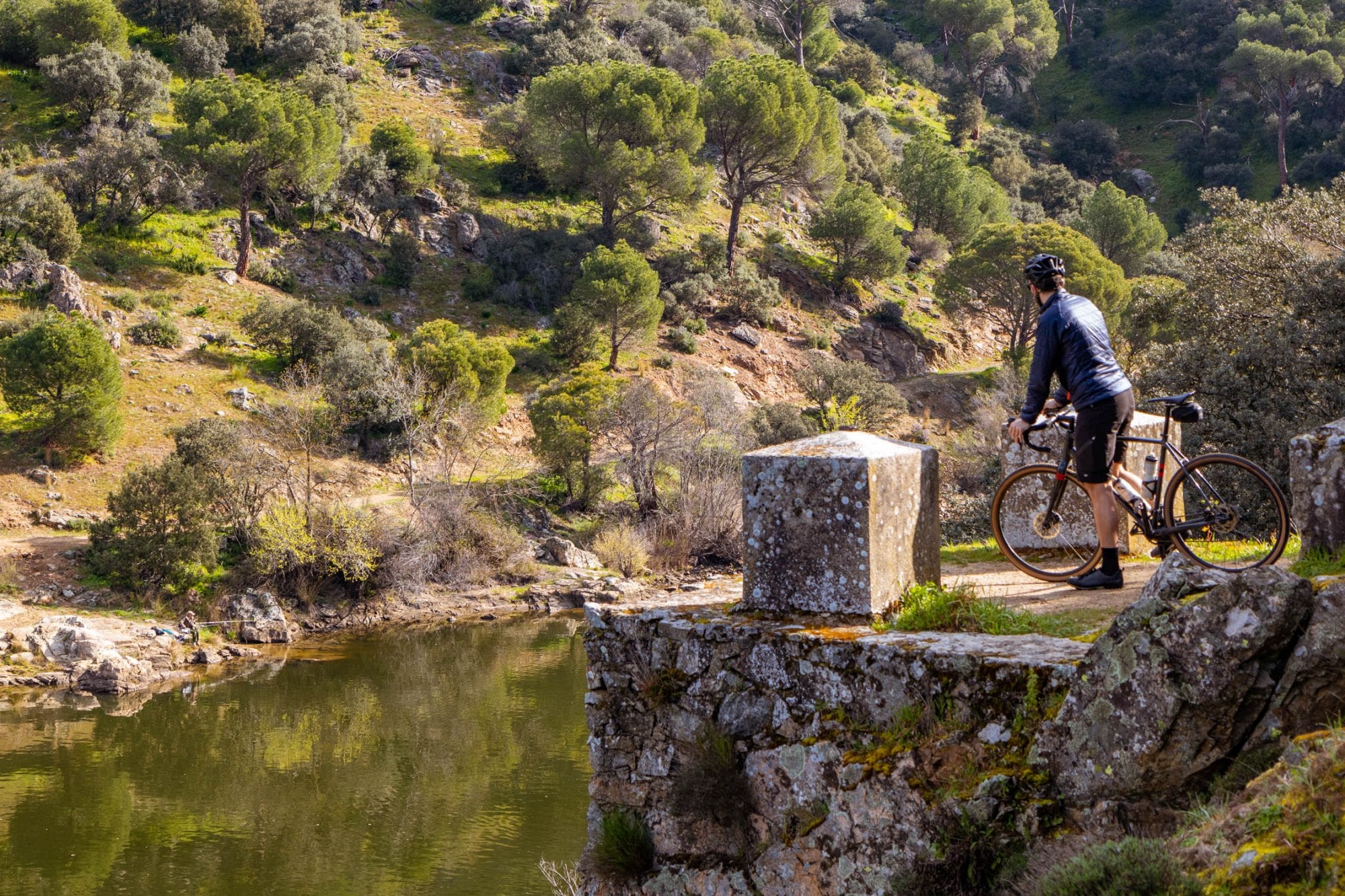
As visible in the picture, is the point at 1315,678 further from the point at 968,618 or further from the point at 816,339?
the point at 816,339

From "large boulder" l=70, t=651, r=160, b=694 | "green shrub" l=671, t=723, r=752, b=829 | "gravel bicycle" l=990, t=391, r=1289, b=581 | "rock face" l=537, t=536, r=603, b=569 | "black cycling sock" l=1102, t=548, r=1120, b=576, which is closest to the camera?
"gravel bicycle" l=990, t=391, r=1289, b=581

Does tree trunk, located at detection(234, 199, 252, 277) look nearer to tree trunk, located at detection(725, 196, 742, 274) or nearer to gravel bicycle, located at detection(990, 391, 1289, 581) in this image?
tree trunk, located at detection(725, 196, 742, 274)

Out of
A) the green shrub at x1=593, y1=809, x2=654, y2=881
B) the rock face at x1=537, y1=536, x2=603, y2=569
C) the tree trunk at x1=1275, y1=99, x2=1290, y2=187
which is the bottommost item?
the rock face at x1=537, y1=536, x2=603, y2=569

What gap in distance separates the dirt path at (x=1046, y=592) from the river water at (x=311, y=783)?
736 cm

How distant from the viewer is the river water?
41.1 ft

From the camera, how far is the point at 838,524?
218 inches

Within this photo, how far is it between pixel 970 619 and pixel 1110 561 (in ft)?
3.50

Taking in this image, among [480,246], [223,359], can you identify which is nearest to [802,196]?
[480,246]

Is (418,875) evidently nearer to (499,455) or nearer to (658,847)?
(658,847)

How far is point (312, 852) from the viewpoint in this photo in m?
13.1

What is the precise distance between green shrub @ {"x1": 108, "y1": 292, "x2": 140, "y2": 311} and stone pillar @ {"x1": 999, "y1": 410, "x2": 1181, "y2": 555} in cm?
3052

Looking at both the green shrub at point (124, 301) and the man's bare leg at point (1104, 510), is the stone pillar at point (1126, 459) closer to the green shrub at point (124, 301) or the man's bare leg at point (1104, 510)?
the man's bare leg at point (1104, 510)

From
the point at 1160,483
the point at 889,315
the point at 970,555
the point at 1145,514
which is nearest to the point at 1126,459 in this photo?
the point at 1160,483

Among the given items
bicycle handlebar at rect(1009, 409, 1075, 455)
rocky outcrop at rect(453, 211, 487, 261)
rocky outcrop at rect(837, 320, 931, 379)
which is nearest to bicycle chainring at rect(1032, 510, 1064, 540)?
bicycle handlebar at rect(1009, 409, 1075, 455)
